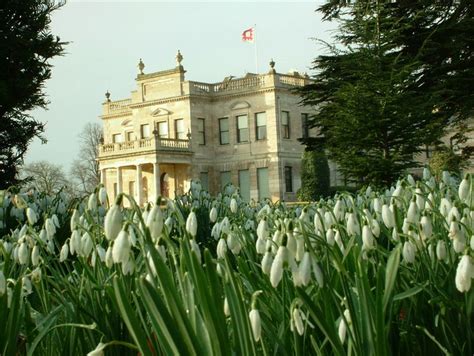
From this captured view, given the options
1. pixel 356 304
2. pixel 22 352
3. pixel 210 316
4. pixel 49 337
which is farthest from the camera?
pixel 22 352

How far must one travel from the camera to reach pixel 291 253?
2.38 meters

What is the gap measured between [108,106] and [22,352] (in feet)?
166

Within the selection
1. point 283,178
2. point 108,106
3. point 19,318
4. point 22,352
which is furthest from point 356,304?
point 108,106

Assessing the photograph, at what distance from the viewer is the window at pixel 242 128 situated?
44781 mm

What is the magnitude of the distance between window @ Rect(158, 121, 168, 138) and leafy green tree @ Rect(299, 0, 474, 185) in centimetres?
2620

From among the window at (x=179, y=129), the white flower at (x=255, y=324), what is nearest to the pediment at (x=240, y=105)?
the window at (x=179, y=129)

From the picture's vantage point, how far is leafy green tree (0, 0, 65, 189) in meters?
15.0

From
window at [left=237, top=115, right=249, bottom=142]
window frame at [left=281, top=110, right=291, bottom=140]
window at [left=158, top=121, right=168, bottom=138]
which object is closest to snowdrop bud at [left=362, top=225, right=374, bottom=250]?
window frame at [left=281, top=110, right=291, bottom=140]

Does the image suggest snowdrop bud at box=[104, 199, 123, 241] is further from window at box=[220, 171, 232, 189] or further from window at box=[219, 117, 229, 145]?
window at box=[219, 117, 229, 145]

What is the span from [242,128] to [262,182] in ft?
13.0

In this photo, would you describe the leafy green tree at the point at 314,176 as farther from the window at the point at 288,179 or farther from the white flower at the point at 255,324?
the white flower at the point at 255,324

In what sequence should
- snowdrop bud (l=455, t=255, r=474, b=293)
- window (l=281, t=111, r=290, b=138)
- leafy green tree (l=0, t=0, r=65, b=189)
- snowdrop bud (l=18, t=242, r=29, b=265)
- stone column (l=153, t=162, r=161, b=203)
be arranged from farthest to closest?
window (l=281, t=111, r=290, b=138) → stone column (l=153, t=162, r=161, b=203) → leafy green tree (l=0, t=0, r=65, b=189) → snowdrop bud (l=18, t=242, r=29, b=265) → snowdrop bud (l=455, t=255, r=474, b=293)

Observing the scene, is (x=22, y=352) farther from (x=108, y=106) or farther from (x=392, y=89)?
(x=108, y=106)

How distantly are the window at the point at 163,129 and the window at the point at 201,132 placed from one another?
8.35 ft
